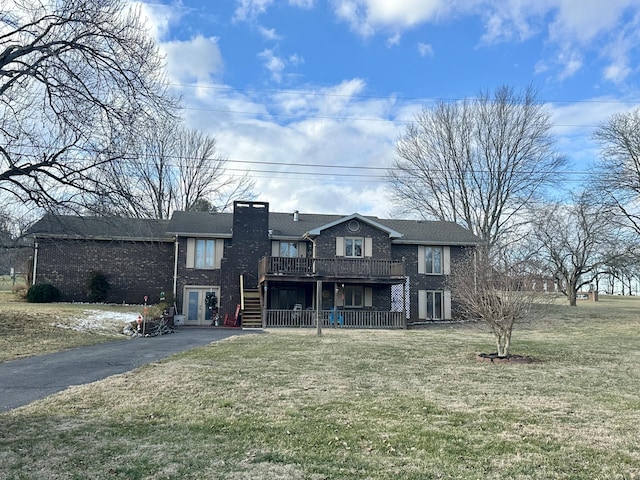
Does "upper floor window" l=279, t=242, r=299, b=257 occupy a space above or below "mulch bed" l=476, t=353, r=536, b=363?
above

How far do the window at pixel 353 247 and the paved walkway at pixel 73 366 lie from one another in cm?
1185

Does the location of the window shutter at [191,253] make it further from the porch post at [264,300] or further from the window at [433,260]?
the window at [433,260]

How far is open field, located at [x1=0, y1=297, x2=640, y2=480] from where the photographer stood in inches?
197

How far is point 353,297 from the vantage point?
27984 mm

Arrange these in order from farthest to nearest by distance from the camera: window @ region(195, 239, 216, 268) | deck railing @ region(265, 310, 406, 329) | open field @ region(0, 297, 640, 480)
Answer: window @ region(195, 239, 216, 268), deck railing @ region(265, 310, 406, 329), open field @ region(0, 297, 640, 480)

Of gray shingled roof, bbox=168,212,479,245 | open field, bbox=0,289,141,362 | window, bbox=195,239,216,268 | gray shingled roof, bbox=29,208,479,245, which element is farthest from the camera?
gray shingled roof, bbox=168,212,479,245

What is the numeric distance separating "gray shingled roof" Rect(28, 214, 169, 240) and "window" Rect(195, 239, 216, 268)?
7.43 feet

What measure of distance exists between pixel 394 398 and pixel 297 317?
16725 mm

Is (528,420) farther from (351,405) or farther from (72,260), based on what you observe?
(72,260)

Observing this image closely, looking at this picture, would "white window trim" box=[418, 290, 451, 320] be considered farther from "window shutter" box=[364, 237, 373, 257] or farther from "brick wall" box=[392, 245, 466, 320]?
"window shutter" box=[364, 237, 373, 257]

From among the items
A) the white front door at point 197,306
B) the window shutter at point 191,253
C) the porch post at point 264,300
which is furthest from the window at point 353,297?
the window shutter at point 191,253

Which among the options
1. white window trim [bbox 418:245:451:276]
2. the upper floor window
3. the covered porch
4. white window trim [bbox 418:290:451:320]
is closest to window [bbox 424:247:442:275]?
white window trim [bbox 418:245:451:276]

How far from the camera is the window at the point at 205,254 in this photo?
91.2 feet

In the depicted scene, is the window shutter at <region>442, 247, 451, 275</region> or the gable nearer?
the gable
